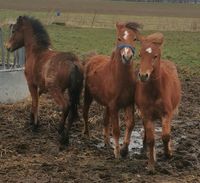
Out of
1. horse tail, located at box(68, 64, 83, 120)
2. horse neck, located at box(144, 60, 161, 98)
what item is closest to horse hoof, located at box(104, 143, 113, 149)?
horse tail, located at box(68, 64, 83, 120)

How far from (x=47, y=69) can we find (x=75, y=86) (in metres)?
0.67

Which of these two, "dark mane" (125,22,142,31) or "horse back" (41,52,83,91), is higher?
"dark mane" (125,22,142,31)

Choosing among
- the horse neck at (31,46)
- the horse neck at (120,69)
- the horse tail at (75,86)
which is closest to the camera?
the horse neck at (120,69)

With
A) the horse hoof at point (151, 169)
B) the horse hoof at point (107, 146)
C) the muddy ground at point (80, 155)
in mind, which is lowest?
the horse hoof at point (107, 146)

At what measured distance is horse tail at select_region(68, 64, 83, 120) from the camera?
7949 millimetres

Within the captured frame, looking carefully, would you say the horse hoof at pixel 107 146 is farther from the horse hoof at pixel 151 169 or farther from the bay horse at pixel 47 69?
the horse hoof at pixel 151 169

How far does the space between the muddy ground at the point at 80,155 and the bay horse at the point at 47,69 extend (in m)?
0.42

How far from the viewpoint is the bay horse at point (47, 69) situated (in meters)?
7.98

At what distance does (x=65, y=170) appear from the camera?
643cm

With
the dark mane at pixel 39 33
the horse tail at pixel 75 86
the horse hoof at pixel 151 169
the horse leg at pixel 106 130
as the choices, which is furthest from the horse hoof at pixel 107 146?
the dark mane at pixel 39 33

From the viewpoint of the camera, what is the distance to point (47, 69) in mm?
8305

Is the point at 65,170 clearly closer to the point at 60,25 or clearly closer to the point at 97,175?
the point at 97,175

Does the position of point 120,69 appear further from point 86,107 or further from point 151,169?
point 86,107

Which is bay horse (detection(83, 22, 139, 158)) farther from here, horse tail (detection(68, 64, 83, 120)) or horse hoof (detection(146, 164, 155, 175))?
horse hoof (detection(146, 164, 155, 175))
